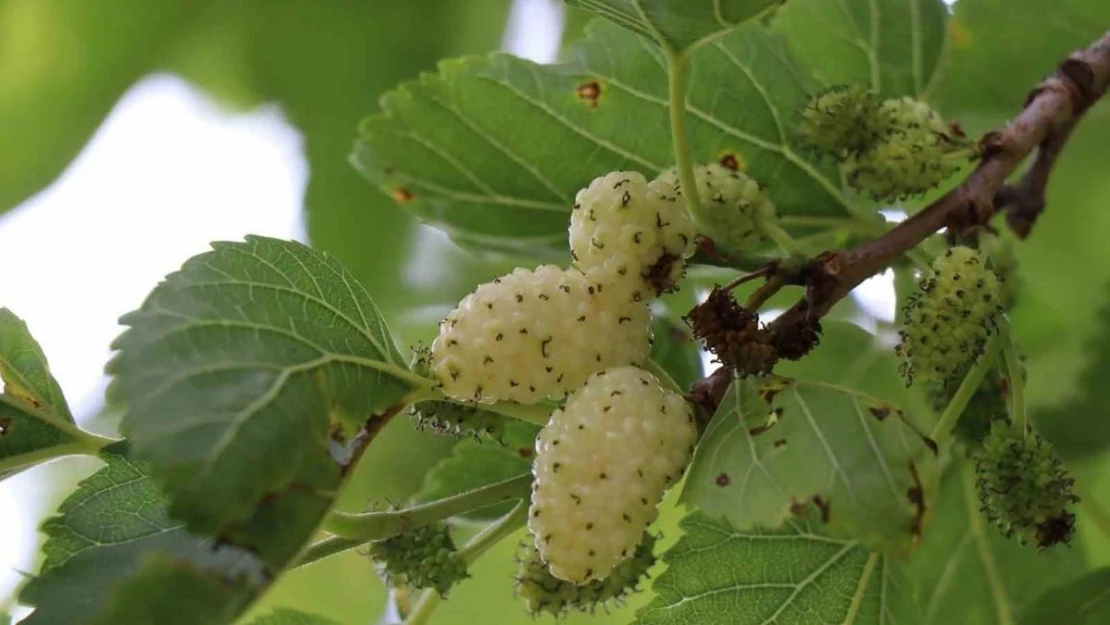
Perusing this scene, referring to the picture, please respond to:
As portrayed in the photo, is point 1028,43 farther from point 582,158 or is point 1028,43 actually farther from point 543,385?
point 543,385

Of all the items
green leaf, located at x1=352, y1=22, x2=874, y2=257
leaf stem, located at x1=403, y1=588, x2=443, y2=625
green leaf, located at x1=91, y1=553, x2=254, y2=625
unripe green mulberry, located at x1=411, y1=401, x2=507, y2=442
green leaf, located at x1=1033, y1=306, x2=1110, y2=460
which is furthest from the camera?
green leaf, located at x1=1033, y1=306, x2=1110, y2=460

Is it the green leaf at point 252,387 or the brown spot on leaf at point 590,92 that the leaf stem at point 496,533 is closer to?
the green leaf at point 252,387

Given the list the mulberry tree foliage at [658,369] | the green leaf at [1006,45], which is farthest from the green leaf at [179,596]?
the green leaf at [1006,45]

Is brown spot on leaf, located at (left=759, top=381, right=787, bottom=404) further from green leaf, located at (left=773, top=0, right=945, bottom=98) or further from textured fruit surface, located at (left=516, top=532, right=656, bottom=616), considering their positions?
green leaf, located at (left=773, top=0, right=945, bottom=98)

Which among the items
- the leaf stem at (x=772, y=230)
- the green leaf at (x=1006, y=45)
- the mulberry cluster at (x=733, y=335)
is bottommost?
the mulberry cluster at (x=733, y=335)

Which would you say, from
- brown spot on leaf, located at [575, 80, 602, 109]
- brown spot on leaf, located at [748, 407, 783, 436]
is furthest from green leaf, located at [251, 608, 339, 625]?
brown spot on leaf, located at [575, 80, 602, 109]
